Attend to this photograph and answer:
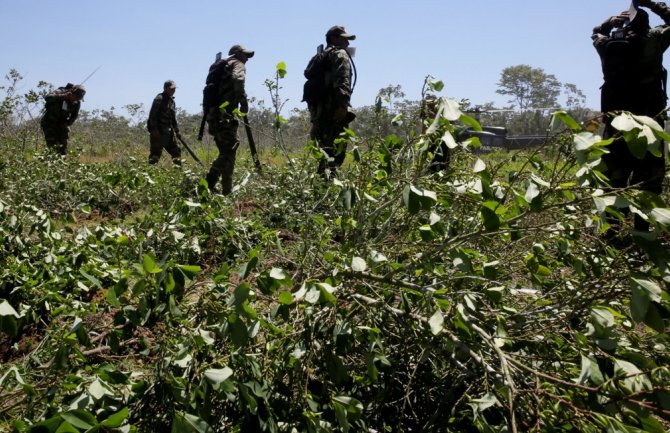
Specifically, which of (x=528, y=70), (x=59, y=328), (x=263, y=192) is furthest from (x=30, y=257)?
(x=528, y=70)

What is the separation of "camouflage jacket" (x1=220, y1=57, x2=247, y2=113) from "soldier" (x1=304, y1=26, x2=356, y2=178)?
35.8 inches

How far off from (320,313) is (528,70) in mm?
61274

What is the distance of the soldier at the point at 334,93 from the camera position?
570 centimetres

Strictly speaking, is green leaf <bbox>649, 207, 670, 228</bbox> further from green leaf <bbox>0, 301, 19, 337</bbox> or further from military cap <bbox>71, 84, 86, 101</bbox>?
military cap <bbox>71, 84, 86, 101</bbox>

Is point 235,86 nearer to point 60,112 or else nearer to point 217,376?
point 60,112

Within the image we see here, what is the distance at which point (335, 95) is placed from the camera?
5.80m

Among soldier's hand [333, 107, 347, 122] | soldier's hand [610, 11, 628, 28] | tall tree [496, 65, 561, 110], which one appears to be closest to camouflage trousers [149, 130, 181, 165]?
soldier's hand [333, 107, 347, 122]

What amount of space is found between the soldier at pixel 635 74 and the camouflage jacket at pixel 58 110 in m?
8.43

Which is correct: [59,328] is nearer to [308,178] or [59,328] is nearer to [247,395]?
[247,395]

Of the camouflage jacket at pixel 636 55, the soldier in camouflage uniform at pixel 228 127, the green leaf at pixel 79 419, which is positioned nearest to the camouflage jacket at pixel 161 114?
the soldier in camouflage uniform at pixel 228 127

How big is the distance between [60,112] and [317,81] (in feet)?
18.9

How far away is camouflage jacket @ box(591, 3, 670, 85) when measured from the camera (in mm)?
4234

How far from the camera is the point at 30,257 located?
252 centimetres

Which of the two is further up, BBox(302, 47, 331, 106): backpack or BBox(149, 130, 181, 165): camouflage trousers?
BBox(302, 47, 331, 106): backpack
